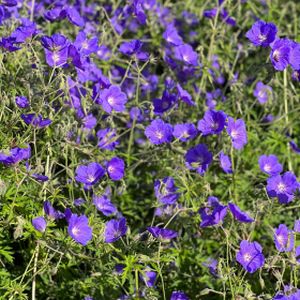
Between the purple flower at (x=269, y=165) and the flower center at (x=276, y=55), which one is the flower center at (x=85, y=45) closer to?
the flower center at (x=276, y=55)

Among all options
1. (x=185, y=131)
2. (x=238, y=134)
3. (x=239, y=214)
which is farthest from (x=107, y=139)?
(x=239, y=214)

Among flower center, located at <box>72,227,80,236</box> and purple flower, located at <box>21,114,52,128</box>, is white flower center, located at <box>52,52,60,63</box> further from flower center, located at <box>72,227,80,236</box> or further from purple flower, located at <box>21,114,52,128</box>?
flower center, located at <box>72,227,80,236</box>

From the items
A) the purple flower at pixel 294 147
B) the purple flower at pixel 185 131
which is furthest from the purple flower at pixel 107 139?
the purple flower at pixel 294 147

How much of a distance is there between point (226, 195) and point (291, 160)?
50 cm

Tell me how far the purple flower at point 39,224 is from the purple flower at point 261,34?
117cm

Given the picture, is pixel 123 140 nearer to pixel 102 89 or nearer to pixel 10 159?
pixel 102 89

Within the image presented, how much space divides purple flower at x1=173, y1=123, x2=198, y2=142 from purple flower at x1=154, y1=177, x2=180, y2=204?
0.19 m

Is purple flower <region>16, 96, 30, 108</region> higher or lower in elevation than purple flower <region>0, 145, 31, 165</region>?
higher

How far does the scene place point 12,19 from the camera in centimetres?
334

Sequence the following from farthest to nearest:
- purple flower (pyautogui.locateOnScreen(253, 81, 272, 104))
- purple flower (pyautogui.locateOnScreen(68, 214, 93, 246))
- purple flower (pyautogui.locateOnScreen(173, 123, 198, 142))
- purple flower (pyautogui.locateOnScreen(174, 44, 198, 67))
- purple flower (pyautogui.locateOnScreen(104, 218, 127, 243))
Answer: purple flower (pyautogui.locateOnScreen(253, 81, 272, 104))
purple flower (pyautogui.locateOnScreen(174, 44, 198, 67))
purple flower (pyautogui.locateOnScreen(173, 123, 198, 142))
purple flower (pyautogui.locateOnScreen(104, 218, 127, 243))
purple flower (pyautogui.locateOnScreen(68, 214, 93, 246))

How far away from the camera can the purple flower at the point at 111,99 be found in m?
3.02

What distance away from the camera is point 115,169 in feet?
9.67

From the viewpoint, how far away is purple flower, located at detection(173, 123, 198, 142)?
3152mm

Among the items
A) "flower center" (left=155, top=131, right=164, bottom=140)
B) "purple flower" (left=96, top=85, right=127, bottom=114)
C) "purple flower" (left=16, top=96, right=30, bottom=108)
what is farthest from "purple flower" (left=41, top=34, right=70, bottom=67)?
"flower center" (left=155, top=131, right=164, bottom=140)
